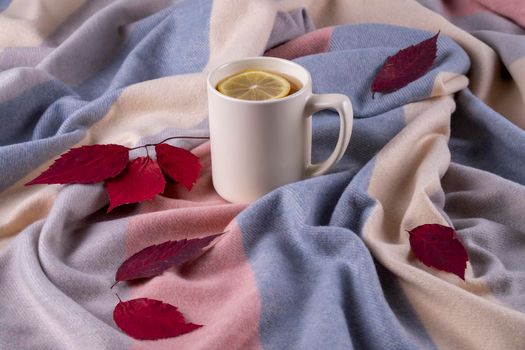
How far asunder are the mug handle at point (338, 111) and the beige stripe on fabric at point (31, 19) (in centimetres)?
57

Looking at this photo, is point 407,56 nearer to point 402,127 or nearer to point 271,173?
point 402,127

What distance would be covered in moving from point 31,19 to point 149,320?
27.0 inches

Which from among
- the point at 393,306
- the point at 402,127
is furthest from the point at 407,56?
the point at 393,306

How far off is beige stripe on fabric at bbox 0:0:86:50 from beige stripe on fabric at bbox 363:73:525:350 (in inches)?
24.9

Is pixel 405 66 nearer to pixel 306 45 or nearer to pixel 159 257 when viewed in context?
pixel 306 45

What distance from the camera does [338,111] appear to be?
31.9 inches

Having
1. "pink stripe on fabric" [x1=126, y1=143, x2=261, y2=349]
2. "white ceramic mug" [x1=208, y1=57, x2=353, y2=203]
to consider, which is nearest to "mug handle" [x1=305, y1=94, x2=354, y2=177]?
"white ceramic mug" [x1=208, y1=57, x2=353, y2=203]

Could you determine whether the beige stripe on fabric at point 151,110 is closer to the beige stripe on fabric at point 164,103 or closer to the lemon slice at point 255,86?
the beige stripe on fabric at point 164,103

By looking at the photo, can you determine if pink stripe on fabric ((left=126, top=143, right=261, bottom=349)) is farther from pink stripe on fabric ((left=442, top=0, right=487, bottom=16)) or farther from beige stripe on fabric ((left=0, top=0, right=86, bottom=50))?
pink stripe on fabric ((left=442, top=0, right=487, bottom=16))

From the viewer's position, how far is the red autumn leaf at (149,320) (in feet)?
2.20

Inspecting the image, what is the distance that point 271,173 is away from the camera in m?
0.81

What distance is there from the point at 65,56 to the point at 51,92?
102mm

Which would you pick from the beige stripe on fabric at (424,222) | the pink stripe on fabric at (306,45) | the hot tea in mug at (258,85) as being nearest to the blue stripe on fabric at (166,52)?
the pink stripe on fabric at (306,45)

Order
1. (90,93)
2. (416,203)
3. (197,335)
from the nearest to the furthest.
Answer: (197,335) → (416,203) → (90,93)
